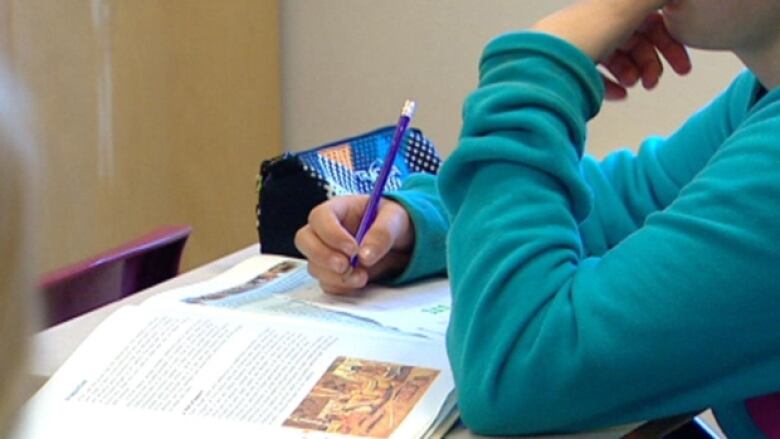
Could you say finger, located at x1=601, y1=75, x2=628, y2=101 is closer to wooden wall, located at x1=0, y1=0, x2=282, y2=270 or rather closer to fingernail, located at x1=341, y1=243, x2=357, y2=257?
fingernail, located at x1=341, y1=243, x2=357, y2=257

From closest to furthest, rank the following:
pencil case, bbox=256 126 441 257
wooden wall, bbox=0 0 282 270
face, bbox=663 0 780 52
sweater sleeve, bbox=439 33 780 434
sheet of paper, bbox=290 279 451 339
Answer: sweater sleeve, bbox=439 33 780 434 < face, bbox=663 0 780 52 < sheet of paper, bbox=290 279 451 339 < pencil case, bbox=256 126 441 257 < wooden wall, bbox=0 0 282 270

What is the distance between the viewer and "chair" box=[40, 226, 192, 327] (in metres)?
1.12

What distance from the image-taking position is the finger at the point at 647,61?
3.36ft

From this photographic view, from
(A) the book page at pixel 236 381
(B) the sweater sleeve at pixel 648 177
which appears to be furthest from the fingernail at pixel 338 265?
(B) the sweater sleeve at pixel 648 177

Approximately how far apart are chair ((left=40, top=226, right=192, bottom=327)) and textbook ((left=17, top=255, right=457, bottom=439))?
188 mm

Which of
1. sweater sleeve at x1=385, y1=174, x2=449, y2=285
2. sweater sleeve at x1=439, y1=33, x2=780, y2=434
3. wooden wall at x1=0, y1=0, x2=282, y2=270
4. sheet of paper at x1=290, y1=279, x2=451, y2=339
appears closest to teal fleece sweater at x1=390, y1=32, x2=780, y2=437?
sweater sleeve at x1=439, y1=33, x2=780, y2=434

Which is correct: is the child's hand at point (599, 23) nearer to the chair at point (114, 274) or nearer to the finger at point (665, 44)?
the finger at point (665, 44)

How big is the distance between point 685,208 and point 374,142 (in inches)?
24.1

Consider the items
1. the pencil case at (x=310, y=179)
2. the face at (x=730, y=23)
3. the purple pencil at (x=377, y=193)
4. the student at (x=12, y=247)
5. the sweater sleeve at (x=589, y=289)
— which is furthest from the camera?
the pencil case at (x=310, y=179)

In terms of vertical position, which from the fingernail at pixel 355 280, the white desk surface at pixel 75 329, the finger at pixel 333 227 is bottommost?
the white desk surface at pixel 75 329

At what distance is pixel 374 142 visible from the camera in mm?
1312

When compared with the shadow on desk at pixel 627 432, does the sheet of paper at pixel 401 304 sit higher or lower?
lower

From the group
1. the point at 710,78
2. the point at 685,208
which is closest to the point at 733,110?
the point at 685,208

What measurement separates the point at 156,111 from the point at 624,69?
57.3 inches
